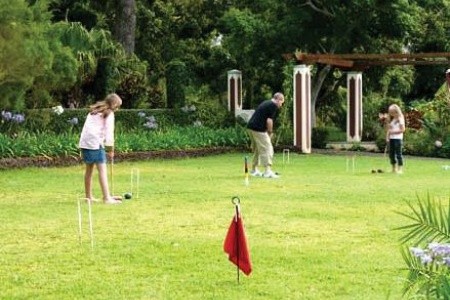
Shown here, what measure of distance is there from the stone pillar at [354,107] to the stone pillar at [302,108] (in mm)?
3535

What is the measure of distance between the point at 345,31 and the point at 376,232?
1942 cm

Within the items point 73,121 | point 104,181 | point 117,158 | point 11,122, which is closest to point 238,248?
point 104,181

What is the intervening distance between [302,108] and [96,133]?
584 inches

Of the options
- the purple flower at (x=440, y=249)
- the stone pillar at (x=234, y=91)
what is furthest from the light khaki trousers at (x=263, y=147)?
the purple flower at (x=440, y=249)

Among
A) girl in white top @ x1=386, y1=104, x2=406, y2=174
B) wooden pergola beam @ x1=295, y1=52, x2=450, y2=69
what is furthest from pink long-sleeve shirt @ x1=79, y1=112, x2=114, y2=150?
wooden pergola beam @ x1=295, y1=52, x2=450, y2=69

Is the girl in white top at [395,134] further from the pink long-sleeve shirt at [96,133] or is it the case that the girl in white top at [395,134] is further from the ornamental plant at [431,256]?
the ornamental plant at [431,256]

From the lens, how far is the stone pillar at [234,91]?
3061 centimetres

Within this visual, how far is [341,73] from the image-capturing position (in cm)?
3234

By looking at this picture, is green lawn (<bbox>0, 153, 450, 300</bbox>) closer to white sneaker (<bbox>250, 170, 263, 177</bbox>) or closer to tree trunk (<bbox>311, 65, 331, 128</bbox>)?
white sneaker (<bbox>250, 170, 263, 177</bbox>)

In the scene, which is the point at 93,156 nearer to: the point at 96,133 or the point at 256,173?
the point at 96,133

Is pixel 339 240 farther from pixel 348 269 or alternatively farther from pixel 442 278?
pixel 442 278

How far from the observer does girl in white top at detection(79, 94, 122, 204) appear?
1304 cm

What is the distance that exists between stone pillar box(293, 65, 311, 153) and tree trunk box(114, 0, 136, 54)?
7.22 meters

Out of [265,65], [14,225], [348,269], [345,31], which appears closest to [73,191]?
[14,225]
